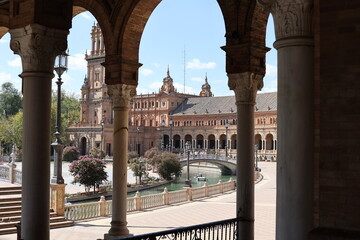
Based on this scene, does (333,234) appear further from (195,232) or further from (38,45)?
(38,45)

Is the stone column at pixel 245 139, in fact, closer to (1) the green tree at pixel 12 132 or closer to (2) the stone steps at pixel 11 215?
(2) the stone steps at pixel 11 215

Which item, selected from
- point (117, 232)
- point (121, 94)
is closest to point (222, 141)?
point (121, 94)

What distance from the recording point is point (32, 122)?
6.38 m

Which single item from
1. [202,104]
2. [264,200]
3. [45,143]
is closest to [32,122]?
[45,143]

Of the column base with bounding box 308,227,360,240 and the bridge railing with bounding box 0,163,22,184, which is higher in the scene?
the column base with bounding box 308,227,360,240

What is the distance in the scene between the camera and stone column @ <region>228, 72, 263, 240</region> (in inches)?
352

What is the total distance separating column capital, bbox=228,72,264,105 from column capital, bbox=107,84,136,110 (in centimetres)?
271

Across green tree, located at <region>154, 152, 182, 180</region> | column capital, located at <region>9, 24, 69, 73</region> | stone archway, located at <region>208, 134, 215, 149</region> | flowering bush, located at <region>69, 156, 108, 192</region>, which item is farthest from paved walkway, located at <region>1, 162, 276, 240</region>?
stone archway, located at <region>208, 134, 215, 149</region>

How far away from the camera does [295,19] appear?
460 centimetres

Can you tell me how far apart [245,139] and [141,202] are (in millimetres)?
12222

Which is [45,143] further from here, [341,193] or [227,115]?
[227,115]

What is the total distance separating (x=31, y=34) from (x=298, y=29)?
157 inches

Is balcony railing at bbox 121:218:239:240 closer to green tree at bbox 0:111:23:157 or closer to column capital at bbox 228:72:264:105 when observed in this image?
column capital at bbox 228:72:264:105

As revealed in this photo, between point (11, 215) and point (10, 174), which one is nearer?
point (11, 215)
